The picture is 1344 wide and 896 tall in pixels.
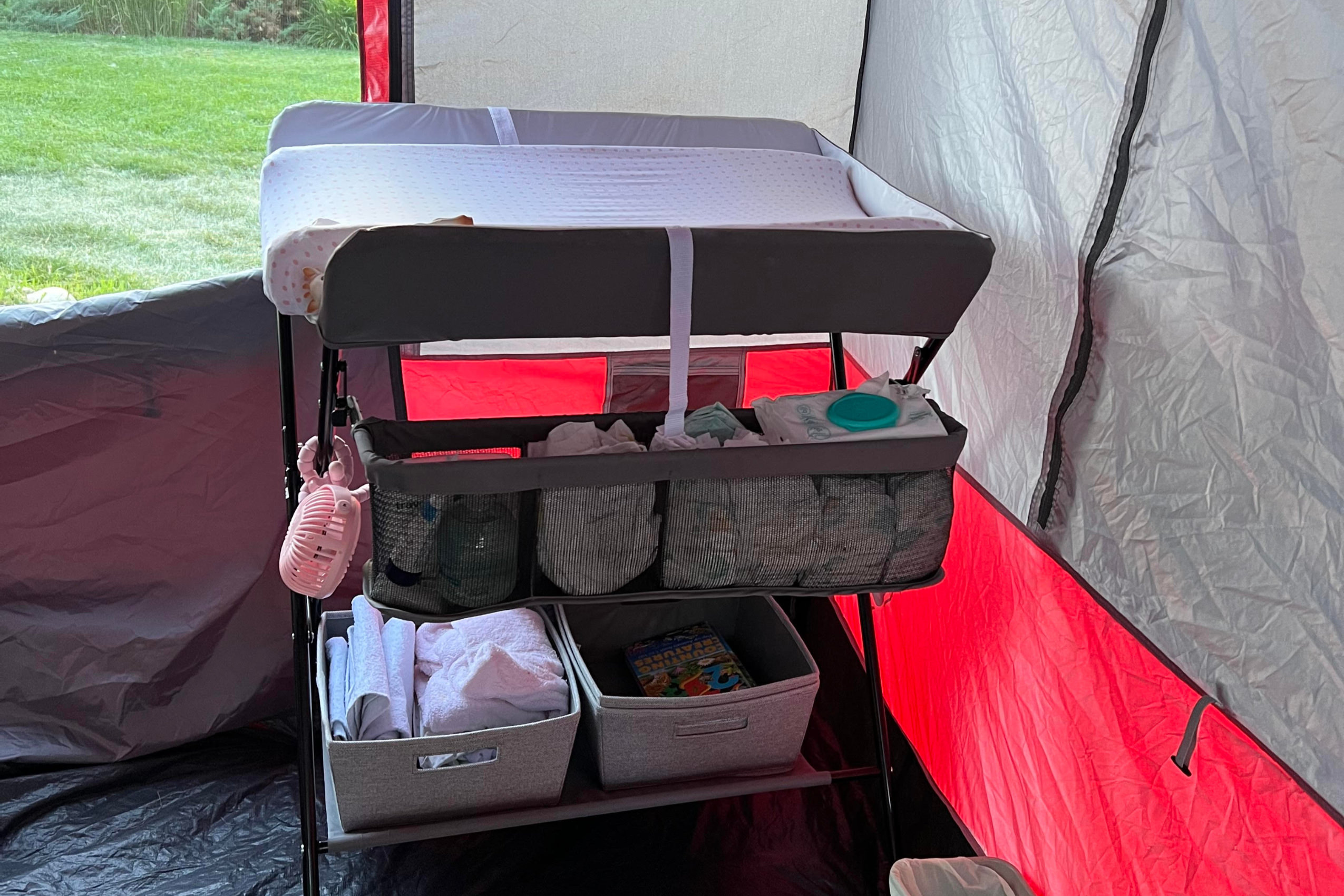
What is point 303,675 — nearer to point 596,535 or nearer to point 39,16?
point 596,535

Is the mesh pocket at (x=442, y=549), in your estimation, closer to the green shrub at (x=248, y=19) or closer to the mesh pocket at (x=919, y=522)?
the mesh pocket at (x=919, y=522)

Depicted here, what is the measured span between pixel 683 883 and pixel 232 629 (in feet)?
2.63

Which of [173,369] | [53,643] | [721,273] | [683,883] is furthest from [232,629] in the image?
[721,273]

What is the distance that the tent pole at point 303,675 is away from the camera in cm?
126

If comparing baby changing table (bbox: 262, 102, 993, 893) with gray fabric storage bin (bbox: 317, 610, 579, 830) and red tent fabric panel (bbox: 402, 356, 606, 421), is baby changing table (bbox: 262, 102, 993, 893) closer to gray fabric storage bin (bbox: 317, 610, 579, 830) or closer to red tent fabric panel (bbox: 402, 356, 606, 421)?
gray fabric storage bin (bbox: 317, 610, 579, 830)

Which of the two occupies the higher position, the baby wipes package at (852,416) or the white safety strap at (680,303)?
the white safety strap at (680,303)

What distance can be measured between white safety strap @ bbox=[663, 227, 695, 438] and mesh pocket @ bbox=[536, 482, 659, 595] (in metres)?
0.12

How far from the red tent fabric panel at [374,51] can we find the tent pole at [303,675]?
47cm

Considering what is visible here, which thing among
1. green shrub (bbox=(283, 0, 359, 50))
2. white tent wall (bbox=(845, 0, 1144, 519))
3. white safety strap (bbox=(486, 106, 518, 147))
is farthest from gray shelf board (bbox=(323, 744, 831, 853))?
green shrub (bbox=(283, 0, 359, 50))

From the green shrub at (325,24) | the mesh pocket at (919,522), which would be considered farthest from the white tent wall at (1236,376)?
the green shrub at (325,24)

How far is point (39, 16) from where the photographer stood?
2.82m

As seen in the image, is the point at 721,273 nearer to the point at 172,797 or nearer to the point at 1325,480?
the point at 1325,480

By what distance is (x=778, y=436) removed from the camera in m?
1.21

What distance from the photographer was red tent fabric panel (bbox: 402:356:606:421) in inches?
67.2
